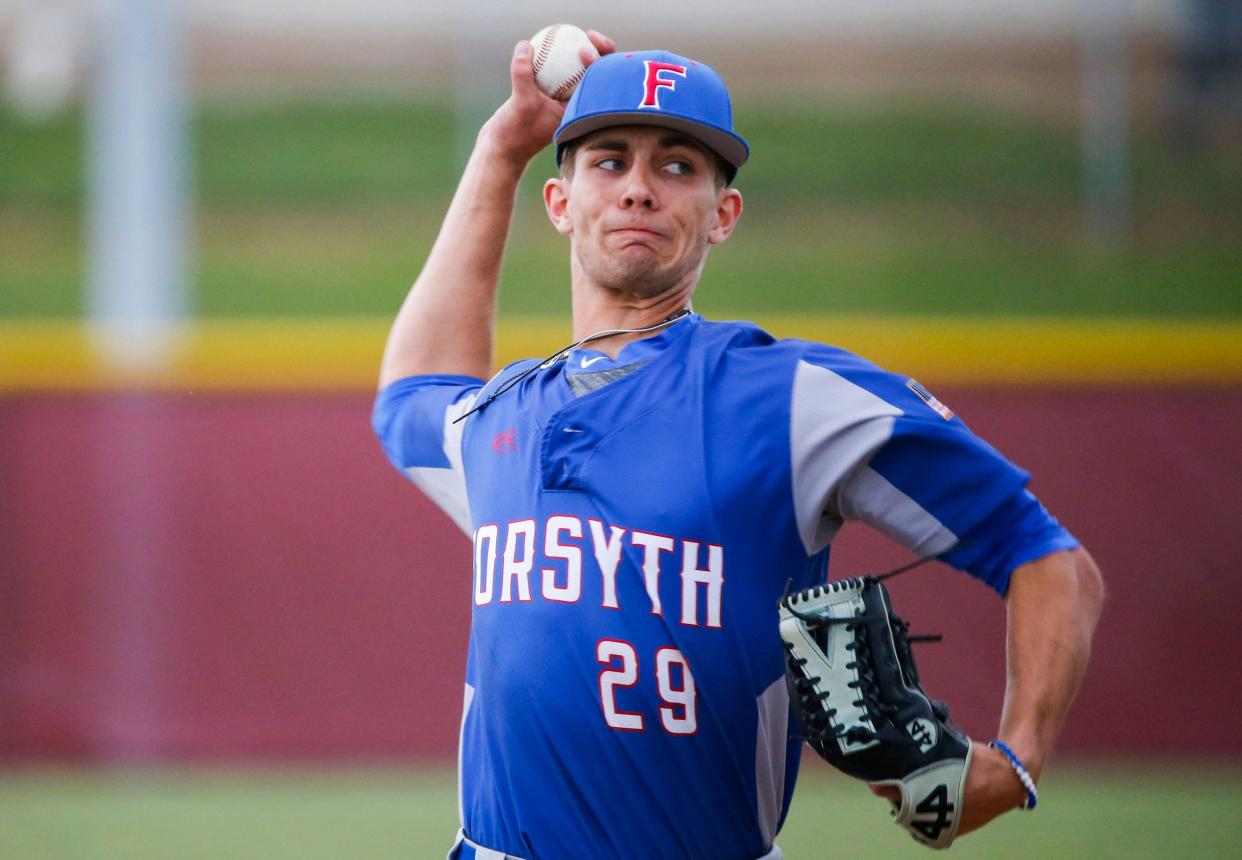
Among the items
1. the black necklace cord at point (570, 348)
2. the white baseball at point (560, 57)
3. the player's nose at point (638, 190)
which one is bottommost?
the black necklace cord at point (570, 348)

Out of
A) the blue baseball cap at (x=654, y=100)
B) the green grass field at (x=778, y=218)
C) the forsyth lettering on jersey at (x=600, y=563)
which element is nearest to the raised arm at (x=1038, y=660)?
the forsyth lettering on jersey at (x=600, y=563)

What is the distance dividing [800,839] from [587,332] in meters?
4.09

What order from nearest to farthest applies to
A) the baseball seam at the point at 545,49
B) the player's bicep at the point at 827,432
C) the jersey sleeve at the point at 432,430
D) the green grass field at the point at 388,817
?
1. the player's bicep at the point at 827,432
2. the jersey sleeve at the point at 432,430
3. the baseball seam at the point at 545,49
4. the green grass field at the point at 388,817

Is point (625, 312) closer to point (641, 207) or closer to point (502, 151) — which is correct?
point (641, 207)

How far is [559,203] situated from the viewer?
2.62 metres

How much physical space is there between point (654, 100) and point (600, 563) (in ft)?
2.37

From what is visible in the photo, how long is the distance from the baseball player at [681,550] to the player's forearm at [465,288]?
0.50 metres

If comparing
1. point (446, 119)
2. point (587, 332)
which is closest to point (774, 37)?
point (446, 119)

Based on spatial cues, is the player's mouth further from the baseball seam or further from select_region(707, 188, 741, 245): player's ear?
the baseball seam

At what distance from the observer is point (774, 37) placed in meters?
20.4

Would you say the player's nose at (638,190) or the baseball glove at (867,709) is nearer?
the baseball glove at (867,709)

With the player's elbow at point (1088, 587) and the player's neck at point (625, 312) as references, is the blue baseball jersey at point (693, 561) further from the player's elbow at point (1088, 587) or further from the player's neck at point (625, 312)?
the player's neck at point (625, 312)

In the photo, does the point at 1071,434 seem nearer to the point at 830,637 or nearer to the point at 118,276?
the point at 118,276

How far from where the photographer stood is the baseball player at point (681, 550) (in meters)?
2.20
